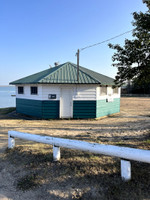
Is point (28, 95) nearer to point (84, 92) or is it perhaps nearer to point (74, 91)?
point (74, 91)

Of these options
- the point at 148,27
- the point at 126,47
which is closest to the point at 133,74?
the point at 126,47

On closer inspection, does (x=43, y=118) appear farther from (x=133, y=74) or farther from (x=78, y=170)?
(x=78, y=170)

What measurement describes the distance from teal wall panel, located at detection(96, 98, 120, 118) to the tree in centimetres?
573

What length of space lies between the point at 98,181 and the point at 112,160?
0.86 metres

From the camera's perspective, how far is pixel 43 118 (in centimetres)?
1042

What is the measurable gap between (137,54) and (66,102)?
660 cm

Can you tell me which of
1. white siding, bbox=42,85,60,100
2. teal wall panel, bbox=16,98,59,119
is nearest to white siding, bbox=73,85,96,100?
white siding, bbox=42,85,60,100

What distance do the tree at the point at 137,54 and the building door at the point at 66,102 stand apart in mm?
5572

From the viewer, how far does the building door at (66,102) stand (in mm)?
10500

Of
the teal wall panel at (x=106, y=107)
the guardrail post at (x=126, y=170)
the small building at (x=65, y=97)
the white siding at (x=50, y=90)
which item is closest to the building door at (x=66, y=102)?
the small building at (x=65, y=97)

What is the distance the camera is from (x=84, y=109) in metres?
10.6

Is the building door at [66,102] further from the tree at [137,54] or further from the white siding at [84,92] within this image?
the tree at [137,54]

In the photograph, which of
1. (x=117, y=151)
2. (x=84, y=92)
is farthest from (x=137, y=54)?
(x=84, y=92)

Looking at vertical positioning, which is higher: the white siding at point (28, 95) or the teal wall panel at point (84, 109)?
the white siding at point (28, 95)
